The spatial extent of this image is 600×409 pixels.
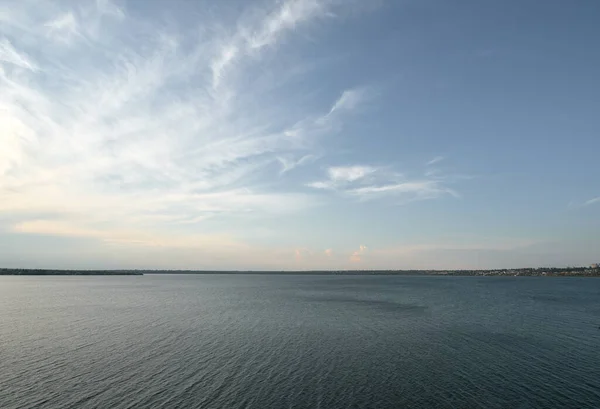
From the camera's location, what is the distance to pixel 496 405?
2625cm

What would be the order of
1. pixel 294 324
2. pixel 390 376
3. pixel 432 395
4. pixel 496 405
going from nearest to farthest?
pixel 496 405
pixel 432 395
pixel 390 376
pixel 294 324

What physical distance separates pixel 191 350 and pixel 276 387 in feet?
56.9

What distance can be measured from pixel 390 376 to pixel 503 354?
18735 mm

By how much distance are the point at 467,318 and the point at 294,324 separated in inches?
1417

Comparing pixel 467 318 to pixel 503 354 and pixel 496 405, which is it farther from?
pixel 496 405

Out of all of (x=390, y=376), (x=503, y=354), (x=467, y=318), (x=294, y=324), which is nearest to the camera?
(x=390, y=376)

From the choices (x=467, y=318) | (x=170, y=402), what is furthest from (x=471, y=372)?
(x=467, y=318)

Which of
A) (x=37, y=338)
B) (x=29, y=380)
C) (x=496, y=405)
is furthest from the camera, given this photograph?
(x=37, y=338)

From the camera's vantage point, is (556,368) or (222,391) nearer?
(222,391)

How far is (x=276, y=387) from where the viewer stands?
29703mm

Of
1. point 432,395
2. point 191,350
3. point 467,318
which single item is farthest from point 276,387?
point 467,318

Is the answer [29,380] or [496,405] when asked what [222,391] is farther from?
[496,405]

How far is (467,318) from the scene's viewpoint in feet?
225

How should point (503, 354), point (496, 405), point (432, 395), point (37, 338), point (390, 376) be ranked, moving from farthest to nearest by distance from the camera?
1. point (37, 338)
2. point (503, 354)
3. point (390, 376)
4. point (432, 395)
5. point (496, 405)
